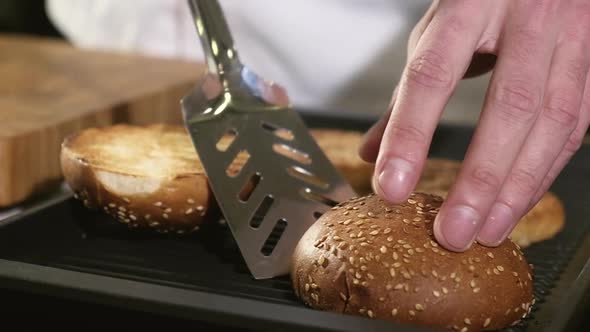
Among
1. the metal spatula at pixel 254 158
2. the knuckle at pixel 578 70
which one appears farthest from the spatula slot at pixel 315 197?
the knuckle at pixel 578 70

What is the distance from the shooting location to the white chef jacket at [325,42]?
1.81 m

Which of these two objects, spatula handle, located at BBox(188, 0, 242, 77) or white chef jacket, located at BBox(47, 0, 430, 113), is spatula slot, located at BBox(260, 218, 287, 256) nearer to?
spatula handle, located at BBox(188, 0, 242, 77)

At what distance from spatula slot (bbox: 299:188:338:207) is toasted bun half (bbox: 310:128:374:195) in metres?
0.16

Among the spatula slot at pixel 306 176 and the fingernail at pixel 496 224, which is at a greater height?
the fingernail at pixel 496 224

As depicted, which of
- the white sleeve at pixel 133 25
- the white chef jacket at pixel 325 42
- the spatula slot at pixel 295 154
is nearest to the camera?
the spatula slot at pixel 295 154

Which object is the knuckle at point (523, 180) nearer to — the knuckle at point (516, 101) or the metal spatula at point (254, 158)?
the knuckle at point (516, 101)

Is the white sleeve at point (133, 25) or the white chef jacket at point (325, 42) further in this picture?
the white sleeve at point (133, 25)

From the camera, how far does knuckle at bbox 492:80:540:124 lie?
0.87 m

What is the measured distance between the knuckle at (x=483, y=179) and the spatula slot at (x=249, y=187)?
0.30m

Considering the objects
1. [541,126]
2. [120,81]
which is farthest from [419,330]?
[120,81]

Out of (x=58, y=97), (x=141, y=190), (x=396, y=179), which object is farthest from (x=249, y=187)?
(x=58, y=97)

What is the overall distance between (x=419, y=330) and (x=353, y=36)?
120 cm

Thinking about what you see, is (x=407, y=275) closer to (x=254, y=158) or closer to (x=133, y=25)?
(x=254, y=158)

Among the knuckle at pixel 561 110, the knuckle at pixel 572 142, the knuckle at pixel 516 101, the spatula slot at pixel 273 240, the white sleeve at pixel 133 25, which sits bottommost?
the white sleeve at pixel 133 25
